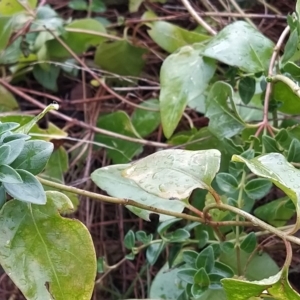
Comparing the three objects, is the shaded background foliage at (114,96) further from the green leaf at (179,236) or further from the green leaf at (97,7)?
the green leaf at (179,236)

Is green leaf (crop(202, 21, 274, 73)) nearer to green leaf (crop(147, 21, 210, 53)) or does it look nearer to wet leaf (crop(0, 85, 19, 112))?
green leaf (crop(147, 21, 210, 53))

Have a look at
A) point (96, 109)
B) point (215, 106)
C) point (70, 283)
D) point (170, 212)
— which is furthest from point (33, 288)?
point (96, 109)

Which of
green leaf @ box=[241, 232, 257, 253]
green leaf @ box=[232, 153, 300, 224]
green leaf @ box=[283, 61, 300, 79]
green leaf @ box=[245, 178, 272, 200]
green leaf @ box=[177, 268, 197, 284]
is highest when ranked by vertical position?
green leaf @ box=[283, 61, 300, 79]

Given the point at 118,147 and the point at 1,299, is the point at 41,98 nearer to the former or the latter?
the point at 118,147

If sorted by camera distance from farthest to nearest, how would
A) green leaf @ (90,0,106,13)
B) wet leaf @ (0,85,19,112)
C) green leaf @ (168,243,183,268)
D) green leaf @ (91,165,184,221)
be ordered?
green leaf @ (90,0,106,13)
wet leaf @ (0,85,19,112)
green leaf @ (168,243,183,268)
green leaf @ (91,165,184,221)

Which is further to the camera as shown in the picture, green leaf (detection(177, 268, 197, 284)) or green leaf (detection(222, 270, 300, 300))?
green leaf (detection(177, 268, 197, 284))

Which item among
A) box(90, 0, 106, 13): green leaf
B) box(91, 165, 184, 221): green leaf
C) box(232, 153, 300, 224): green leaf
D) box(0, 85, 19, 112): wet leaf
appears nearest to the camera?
box(232, 153, 300, 224): green leaf

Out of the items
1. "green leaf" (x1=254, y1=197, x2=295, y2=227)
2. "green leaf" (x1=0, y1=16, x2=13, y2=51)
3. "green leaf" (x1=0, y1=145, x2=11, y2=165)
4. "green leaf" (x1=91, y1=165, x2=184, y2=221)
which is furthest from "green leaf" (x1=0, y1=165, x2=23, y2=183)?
"green leaf" (x1=0, y1=16, x2=13, y2=51)
